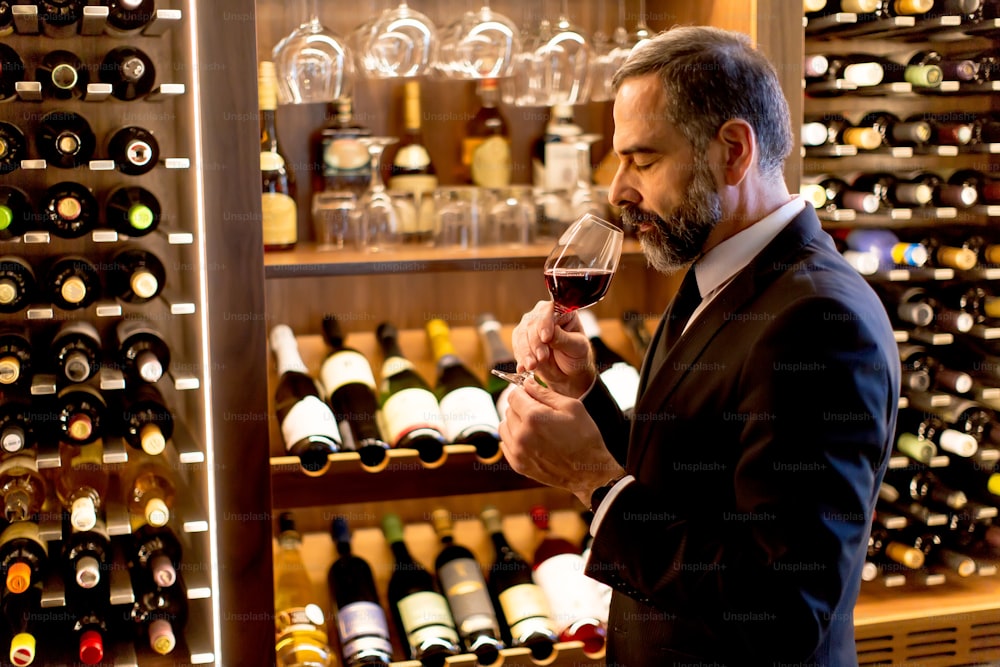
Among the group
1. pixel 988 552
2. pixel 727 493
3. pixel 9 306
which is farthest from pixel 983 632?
pixel 9 306

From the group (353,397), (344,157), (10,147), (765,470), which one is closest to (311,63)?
(344,157)

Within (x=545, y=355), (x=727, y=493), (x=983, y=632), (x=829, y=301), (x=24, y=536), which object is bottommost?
(x=983, y=632)

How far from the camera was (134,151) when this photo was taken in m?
2.02

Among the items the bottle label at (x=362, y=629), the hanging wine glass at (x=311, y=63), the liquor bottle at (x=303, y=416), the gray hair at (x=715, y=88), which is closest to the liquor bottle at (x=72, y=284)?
the liquor bottle at (x=303, y=416)

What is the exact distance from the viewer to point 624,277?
280 cm

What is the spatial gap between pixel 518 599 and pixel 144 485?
0.86m

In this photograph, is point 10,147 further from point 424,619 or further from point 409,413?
point 424,619

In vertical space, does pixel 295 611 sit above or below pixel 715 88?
below

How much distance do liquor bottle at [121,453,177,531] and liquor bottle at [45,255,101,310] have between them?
1.32 ft

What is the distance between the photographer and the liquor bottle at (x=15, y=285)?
6.57 feet

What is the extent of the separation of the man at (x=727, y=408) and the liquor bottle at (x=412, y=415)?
665 millimetres

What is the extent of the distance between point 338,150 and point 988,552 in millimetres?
1979

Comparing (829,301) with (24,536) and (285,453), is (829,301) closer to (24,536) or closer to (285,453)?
(285,453)

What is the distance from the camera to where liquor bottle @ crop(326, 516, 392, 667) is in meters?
2.19
